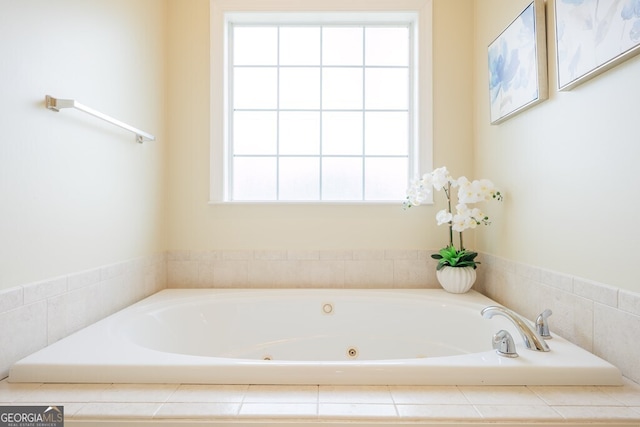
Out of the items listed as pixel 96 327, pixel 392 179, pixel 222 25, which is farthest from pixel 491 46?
pixel 96 327

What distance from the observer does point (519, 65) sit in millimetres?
1558

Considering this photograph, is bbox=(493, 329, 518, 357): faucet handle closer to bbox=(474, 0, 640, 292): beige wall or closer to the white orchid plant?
bbox=(474, 0, 640, 292): beige wall

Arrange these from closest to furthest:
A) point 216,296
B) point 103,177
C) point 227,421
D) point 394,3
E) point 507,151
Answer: point 227,421
point 103,177
point 507,151
point 216,296
point 394,3

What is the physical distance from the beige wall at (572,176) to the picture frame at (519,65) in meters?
0.03

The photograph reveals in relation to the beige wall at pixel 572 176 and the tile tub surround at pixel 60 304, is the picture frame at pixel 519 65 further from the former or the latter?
the tile tub surround at pixel 60 304

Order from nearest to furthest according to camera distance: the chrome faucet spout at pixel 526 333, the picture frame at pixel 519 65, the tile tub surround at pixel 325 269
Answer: the chrome faucet spout at pixel 526 333 → the picture frame at pixel 519 65 → the tile tub surround at pixel 325 269

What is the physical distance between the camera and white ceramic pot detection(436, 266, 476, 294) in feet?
6.15

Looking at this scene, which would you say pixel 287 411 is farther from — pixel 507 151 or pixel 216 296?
pixel 507 151

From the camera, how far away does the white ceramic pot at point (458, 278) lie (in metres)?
1.88

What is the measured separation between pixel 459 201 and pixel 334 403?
1.33 metres

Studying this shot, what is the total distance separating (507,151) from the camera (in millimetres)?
1748

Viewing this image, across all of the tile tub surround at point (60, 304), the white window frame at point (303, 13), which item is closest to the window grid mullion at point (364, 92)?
the white window frame at point (303, 13)

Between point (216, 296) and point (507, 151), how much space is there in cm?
171

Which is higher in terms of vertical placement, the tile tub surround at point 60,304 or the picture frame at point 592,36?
the picture frame at point 592,36
